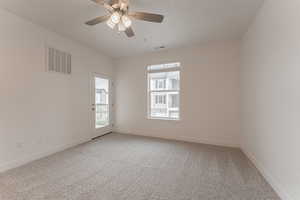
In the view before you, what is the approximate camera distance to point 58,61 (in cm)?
317

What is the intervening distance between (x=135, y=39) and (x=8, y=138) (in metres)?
3.28

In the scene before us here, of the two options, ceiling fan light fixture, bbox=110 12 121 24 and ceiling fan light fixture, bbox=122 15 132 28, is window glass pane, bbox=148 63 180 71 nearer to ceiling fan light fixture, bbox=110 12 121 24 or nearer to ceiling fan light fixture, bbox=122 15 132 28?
ceiling fan light fixture, bbox=122 15 132 28

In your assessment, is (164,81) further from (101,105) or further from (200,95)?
(101,105)

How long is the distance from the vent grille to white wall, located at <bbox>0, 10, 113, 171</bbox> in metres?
0.11

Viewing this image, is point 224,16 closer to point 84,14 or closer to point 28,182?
point 84,14

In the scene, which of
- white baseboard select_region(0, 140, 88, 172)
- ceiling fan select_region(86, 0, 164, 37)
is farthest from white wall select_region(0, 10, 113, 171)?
ceiling fan select_region(86, 0, 164, 37)

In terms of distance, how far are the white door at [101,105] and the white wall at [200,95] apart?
2.66 ft

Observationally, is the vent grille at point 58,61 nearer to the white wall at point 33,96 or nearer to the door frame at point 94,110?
the white wall at point 33,96

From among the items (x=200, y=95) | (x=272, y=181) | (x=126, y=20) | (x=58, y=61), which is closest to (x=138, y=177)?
(x=272, y=181)

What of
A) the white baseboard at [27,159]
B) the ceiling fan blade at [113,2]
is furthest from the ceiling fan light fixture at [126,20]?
the white baseboard at [27,159]

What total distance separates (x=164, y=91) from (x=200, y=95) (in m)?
1.13

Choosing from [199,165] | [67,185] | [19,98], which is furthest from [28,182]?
[199,165]

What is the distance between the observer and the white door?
4.22 m

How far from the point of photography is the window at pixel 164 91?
4.20 meters
